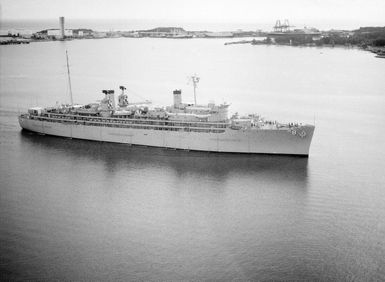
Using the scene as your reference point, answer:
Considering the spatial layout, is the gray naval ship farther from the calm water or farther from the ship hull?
the calm water

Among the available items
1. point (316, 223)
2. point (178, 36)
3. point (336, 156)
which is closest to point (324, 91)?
point (336, 156)

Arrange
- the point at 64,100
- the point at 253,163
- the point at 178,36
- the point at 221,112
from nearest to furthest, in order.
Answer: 1. the point at 253,163
2. the point at 221,112
3. the point at 64,100
4. the point at 178,36

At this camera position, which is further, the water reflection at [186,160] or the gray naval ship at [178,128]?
the gray naval ship at [178,128]

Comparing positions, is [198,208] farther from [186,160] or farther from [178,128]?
[178,128]

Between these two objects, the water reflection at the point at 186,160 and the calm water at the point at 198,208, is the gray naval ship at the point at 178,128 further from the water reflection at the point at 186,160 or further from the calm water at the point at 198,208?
the calm water at the point at 198,208

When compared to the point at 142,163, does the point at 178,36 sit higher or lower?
higher

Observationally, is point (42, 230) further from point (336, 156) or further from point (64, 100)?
point (64, 100)

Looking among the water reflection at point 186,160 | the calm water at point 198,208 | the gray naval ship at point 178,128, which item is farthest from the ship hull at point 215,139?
the calm water at point 198,208
